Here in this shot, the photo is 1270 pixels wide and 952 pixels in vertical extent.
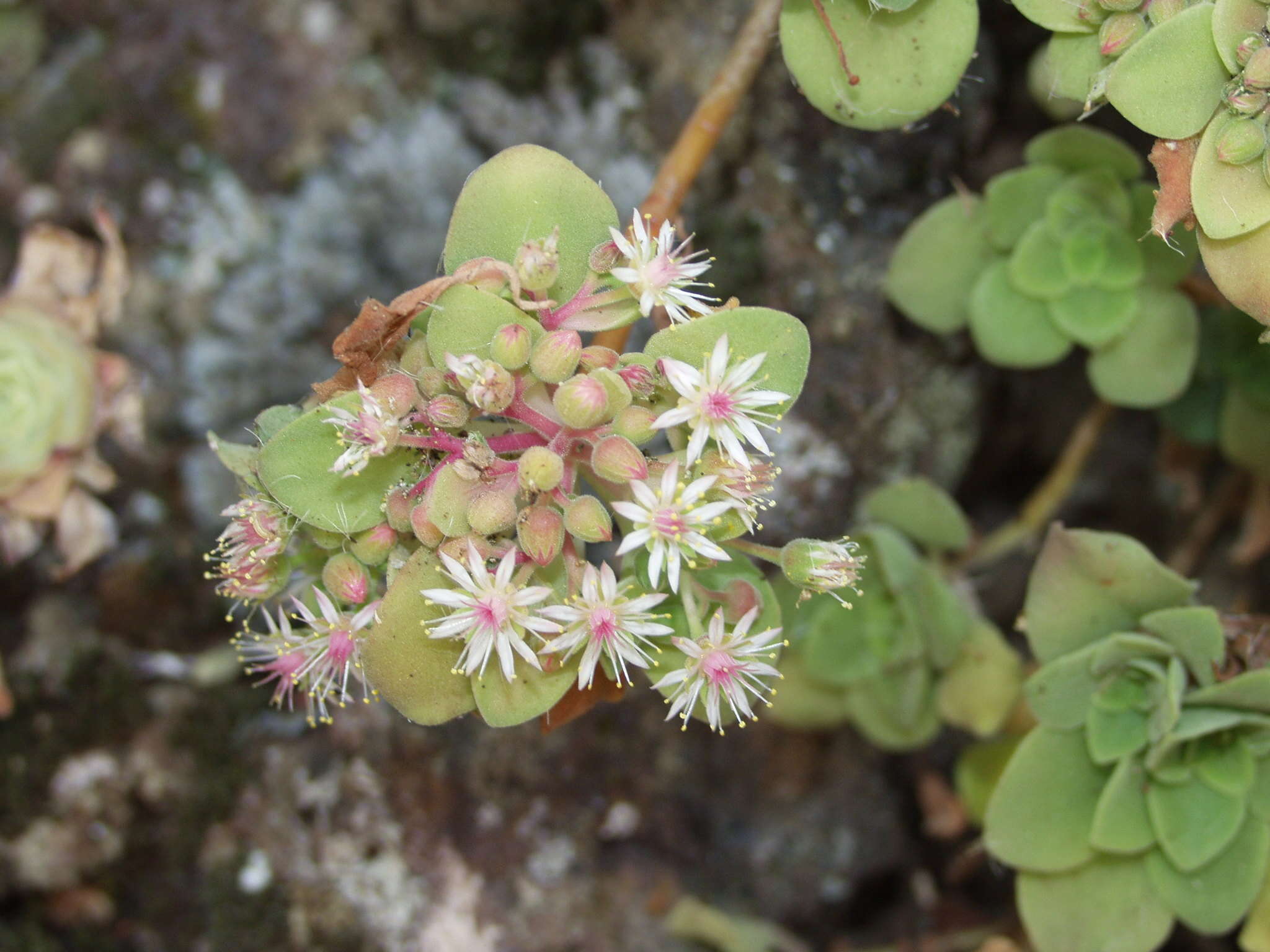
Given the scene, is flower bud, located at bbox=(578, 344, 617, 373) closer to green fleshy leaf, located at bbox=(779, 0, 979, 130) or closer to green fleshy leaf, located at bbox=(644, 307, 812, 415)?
green fleshy leaf, located at bbox=(644, 307, 812, 415)

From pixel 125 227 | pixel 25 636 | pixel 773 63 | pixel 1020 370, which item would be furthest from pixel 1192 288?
pixel 25 636

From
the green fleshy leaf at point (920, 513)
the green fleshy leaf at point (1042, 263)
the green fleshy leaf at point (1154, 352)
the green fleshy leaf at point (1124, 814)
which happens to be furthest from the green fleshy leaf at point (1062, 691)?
the green fleshy leaf at point (1042, 263)

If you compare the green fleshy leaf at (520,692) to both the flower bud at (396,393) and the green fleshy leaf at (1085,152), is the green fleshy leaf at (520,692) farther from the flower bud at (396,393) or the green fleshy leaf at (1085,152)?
the green fleshy leaf at (1085,152)

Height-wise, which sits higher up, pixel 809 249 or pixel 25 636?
pixel 809 249

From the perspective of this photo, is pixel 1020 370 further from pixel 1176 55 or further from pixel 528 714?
pixel 528 714

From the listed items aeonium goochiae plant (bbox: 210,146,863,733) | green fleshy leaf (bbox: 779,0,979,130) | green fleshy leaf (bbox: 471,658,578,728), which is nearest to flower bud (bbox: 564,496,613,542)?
aeonium goochiae plant (bbox: 210,146,863,733)

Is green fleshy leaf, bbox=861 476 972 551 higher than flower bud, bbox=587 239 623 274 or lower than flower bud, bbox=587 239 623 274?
lower

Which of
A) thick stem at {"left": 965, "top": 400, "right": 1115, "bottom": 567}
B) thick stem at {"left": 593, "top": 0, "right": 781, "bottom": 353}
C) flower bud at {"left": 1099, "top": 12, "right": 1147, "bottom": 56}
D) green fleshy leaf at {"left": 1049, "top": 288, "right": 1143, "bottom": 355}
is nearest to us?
flower bud at {"left": 1099, "top": 12, "right": 1147, "bottom": 56}
